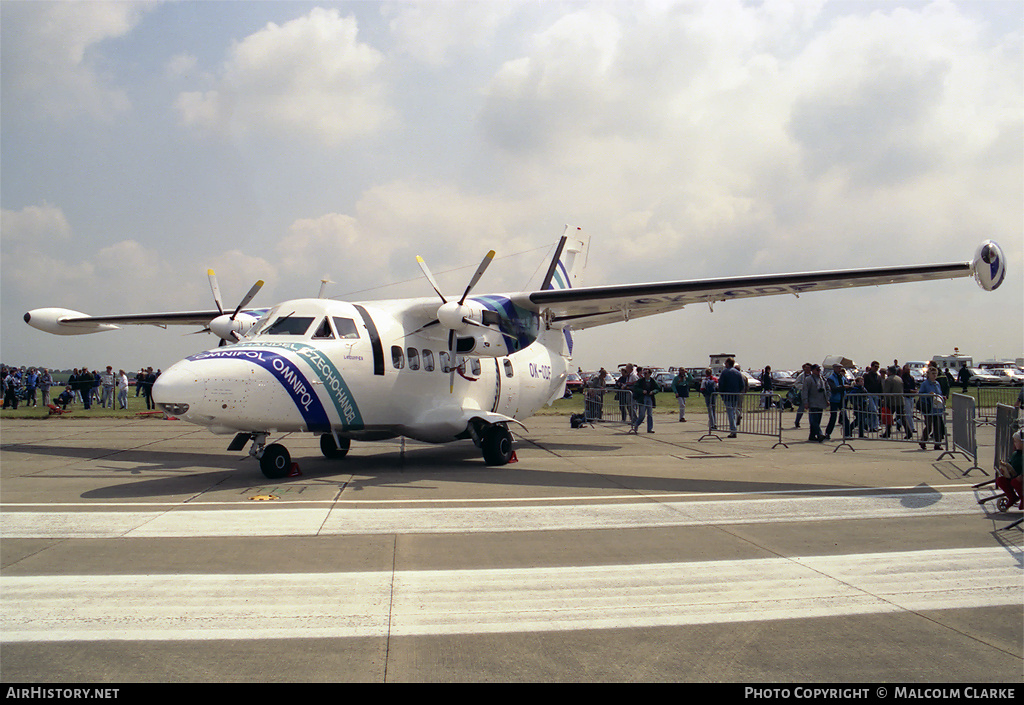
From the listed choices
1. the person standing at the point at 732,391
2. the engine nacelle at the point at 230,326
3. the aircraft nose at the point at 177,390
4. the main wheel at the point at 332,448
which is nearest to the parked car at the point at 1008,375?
the person standing at the point at 732,391

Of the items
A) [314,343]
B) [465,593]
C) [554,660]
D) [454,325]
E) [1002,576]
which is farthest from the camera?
[454,325]

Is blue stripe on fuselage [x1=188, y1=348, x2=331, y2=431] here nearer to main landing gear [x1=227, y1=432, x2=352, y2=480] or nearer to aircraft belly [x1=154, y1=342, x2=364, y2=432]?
aircraft belly [x1=154, y1=342, x2=364, y2=432]

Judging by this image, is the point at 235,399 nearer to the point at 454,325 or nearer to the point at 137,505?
the point at 137,505

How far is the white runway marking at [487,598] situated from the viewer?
4488 millimetres

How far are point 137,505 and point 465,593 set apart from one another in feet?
18.2

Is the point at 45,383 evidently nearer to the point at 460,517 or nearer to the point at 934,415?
the point at 460,517

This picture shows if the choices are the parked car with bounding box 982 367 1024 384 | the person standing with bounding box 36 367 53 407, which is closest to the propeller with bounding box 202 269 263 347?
the person standing with bounding box 36 367 53 407

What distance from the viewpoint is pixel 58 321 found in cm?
1855

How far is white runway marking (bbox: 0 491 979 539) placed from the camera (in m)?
7.29

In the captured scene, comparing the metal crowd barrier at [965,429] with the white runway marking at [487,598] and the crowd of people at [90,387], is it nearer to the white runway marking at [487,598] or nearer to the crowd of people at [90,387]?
the white runway marking at [487,598]

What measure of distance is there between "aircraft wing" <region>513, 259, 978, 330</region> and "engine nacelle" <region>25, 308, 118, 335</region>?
13.0m

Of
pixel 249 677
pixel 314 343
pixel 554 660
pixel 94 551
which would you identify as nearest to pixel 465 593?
pixel 554 660

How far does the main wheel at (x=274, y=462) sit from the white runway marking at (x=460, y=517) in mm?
2463

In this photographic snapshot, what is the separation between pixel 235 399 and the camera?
9836 mm
